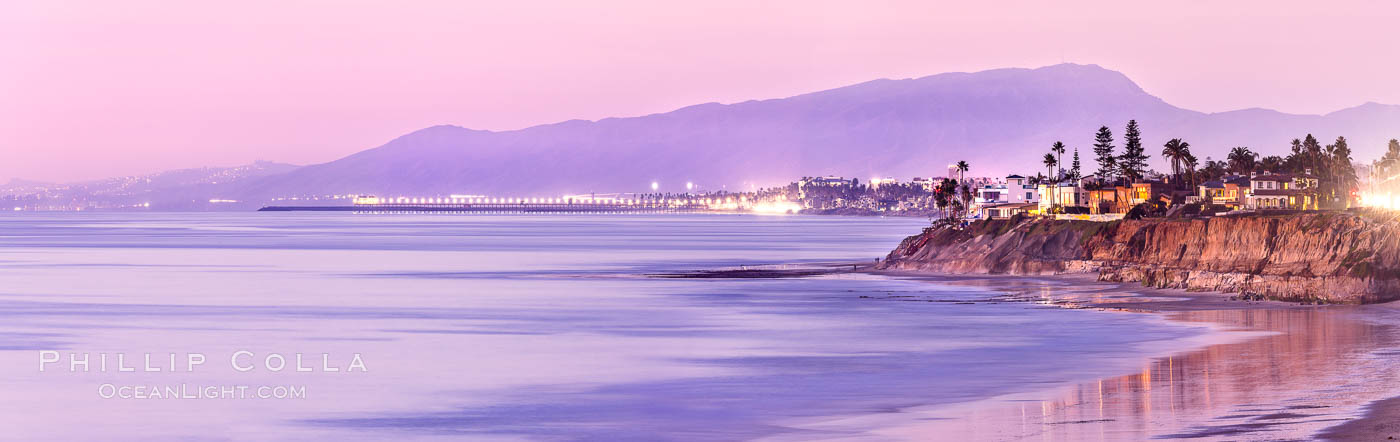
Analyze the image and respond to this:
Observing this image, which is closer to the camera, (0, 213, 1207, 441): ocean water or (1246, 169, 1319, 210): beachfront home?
(0, 213, 1207, 441): ocean water

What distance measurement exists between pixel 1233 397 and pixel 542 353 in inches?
853

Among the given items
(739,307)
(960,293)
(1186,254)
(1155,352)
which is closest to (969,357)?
(1155,352)

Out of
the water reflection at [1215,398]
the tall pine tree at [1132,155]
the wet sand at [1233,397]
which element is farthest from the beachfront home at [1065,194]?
the water reflection at [1215,398]

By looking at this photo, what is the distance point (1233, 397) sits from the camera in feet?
102

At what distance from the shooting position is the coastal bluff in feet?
196

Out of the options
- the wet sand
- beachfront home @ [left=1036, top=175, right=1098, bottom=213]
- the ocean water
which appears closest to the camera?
the wet sand

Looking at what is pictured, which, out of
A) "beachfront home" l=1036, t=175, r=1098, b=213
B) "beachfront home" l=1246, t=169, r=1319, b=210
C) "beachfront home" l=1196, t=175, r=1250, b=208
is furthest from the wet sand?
"beachfront home" l=1036, t=175, r=1098, b=213

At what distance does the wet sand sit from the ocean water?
127cm

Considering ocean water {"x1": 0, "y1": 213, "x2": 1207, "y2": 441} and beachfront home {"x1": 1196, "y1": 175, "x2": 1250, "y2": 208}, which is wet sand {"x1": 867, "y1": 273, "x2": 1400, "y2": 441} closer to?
ocean water {"x1": 0, "y1": 213, "x2": 1207, "y2": 441}

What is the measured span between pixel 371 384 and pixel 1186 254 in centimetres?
5098

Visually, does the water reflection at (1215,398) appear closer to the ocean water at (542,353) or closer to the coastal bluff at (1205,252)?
the ocean water at (542,353)

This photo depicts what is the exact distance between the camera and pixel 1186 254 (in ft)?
251

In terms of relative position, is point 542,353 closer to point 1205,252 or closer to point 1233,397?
point 1233,397

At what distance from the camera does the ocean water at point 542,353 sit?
30.7 meters
